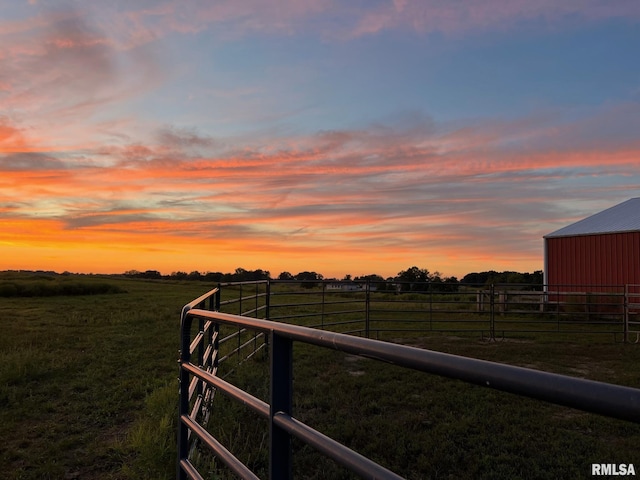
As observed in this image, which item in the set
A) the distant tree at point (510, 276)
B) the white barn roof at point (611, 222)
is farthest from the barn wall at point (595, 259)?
the distant tree at point (510, 276)

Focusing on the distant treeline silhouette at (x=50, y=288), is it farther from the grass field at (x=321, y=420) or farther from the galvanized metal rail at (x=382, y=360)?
the galvanized metal rail at (x=382, y=360)

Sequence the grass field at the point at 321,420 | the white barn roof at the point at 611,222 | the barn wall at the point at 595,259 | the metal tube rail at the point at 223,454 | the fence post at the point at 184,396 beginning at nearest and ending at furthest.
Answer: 1. the metal tube rail at the point at 223,454
2. the fence post at the point at 184,396
3. the grass field at the point at 321,420
4. the barn wall at the point at 595,259
5. the white barn roof at the point at 611,222

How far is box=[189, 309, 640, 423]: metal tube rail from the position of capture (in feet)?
2.59

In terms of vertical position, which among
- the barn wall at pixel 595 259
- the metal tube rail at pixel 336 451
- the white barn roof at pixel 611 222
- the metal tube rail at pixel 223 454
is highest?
the white barn roof at pixel 611 222

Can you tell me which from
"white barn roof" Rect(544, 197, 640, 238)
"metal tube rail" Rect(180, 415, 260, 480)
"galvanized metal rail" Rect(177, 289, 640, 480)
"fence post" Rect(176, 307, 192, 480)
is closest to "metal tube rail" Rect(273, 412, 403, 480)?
"galvanized metal rail" Rect(177, 289, 640, 480)

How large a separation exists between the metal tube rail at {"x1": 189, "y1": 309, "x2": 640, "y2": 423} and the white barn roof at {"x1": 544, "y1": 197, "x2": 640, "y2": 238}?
2249 centimetres

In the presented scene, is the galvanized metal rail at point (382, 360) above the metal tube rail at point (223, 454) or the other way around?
above

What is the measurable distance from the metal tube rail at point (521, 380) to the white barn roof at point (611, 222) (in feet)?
73.8

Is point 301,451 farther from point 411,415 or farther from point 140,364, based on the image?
point 140,364

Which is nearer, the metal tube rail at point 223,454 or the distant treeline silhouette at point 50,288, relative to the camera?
the metal tube rail at point 223,454

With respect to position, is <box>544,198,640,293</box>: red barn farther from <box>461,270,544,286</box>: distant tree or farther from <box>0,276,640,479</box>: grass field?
Result: <box>0,276,640,479</box>: grass field

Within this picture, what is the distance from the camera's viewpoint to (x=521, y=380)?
92 centimetres

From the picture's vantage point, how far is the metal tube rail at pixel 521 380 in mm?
→ 789

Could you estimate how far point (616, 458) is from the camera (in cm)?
466
